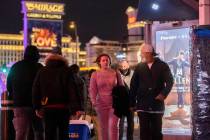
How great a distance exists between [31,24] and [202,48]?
70382mm

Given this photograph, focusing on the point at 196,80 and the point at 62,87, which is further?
the point at 62,87


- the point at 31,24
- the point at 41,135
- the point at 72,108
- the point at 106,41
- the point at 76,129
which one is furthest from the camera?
the point at 106,41

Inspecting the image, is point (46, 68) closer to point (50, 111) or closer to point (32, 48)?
point (50, 111)

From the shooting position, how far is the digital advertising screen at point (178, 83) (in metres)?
10.6

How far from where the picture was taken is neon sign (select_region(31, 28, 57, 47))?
73.1m

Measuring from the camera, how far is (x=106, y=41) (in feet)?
356

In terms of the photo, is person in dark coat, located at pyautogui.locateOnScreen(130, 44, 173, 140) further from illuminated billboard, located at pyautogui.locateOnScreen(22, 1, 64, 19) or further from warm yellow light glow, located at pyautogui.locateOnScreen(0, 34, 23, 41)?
warm yellow light glow, located at pyautogui.locateOnScreen(0, 34, 23, 41)

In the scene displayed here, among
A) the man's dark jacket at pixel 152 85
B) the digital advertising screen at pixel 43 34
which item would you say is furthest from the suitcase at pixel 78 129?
the digital advertising screen at pixel 43 34

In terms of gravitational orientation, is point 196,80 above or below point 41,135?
above

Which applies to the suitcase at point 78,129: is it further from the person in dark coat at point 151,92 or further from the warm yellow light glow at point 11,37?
the warm yellow light glow at point 11,37

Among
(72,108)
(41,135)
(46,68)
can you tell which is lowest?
(41,135)

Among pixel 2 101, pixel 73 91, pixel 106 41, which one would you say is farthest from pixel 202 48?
pixel 106 41

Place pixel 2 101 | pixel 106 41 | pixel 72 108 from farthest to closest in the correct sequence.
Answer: pixel 106 41 < pixel 2 101 < pixel 72 108

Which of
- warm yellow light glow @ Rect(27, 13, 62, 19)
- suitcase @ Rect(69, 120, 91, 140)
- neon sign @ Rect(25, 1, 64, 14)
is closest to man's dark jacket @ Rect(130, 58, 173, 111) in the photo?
suitcase @ Rect(69, 120, 91, 140)
